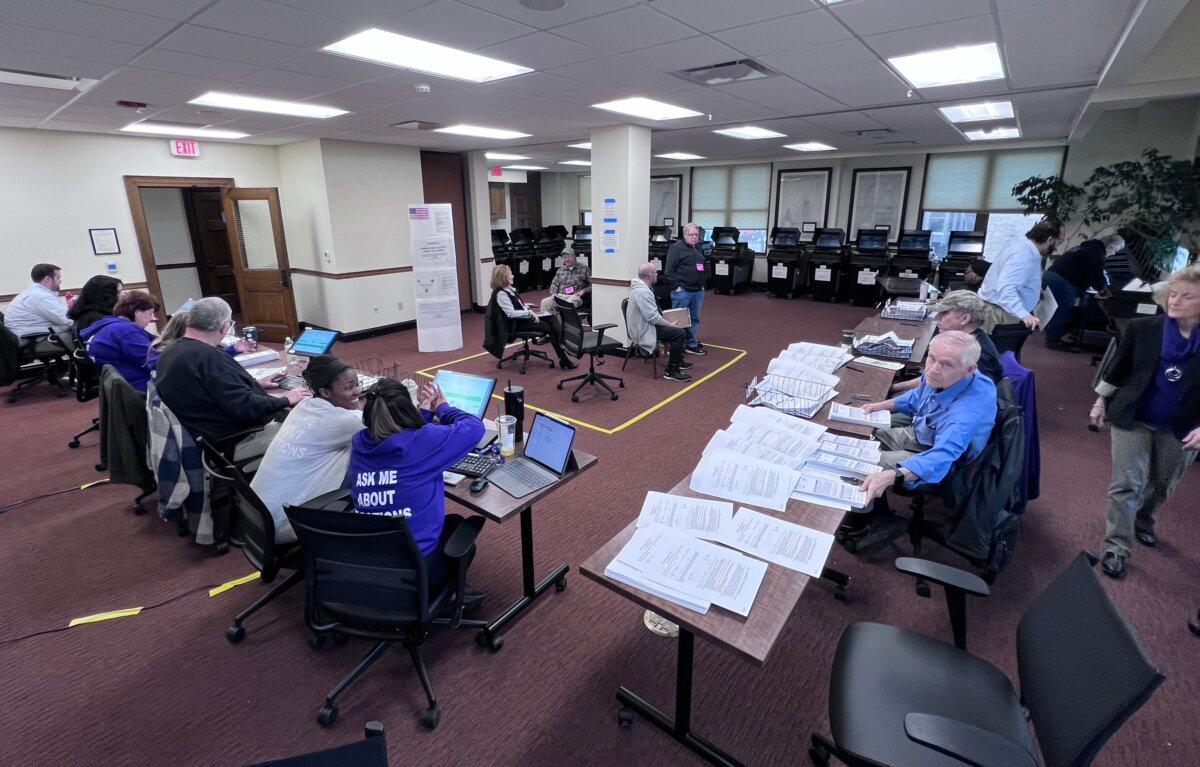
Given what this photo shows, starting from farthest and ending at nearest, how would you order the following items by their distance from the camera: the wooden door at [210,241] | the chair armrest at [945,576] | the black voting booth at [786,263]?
the black voting booth at [786,263], the wooden door at [210,241], the chair armrest at [945,576]

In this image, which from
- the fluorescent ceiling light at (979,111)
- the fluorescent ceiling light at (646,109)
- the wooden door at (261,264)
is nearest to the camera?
the fluorescent ceiling light at (646,109)

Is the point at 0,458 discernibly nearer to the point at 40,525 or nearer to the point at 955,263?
the point at 40,525

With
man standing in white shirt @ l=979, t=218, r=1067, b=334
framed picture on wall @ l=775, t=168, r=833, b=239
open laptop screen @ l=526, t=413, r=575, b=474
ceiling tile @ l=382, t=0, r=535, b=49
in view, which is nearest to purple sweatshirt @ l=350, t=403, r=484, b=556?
open laptop screen @ l=526, t=413, r=575, b=474

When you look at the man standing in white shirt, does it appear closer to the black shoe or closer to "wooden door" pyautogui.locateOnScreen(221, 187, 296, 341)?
the black shoe

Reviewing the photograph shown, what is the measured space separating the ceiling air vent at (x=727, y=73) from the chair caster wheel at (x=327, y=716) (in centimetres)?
407

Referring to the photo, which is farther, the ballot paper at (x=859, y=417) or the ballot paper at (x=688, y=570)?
the ballot paper at (x=859, y=417)

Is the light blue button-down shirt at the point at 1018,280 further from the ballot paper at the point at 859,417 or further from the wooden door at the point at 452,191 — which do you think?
the wooden door at the point at 452,191

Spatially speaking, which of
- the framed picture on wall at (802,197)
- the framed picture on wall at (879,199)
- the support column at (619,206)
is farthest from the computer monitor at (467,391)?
the framed picture on wall at (802,197)

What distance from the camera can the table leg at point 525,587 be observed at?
235cm

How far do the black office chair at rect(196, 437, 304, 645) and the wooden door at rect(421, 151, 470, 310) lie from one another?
6029 millimetres

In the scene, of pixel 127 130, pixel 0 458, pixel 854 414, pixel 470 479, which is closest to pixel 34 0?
pixel 470 479

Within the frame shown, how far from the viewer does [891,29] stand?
2.91 metres

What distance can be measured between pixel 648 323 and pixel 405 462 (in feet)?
12.8

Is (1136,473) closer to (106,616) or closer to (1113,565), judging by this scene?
(1113,565)
